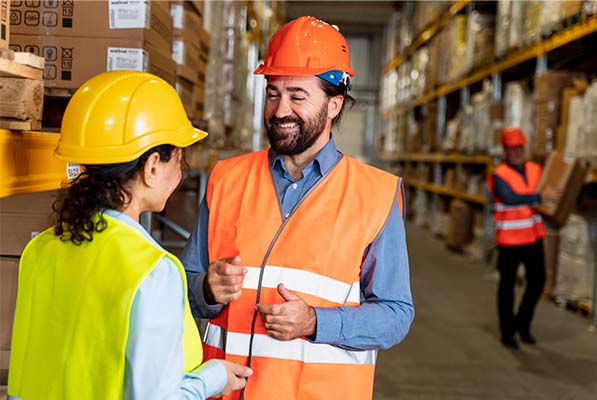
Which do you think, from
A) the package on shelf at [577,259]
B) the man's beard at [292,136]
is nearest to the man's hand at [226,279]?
the man's beard at [292,136]

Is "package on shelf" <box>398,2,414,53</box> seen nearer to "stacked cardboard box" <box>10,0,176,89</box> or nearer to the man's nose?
"stacked cardboard box" <box>10,0,176,89</box>

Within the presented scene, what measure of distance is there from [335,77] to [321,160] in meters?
0.27

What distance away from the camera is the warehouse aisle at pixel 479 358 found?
4848 mm

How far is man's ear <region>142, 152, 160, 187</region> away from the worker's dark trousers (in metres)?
4.89

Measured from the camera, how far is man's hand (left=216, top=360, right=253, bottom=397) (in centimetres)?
172

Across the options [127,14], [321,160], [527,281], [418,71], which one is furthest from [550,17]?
[418,71]

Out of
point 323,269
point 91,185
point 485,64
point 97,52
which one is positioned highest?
point 485,64

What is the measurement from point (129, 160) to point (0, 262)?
1.24 metres

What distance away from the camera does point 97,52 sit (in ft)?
9.22

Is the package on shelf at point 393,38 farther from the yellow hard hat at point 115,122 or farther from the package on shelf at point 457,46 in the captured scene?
the yellow hard hat at point 115,122

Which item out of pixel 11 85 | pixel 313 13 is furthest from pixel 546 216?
pixel 313 13

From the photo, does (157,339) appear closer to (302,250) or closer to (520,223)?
(302,250)

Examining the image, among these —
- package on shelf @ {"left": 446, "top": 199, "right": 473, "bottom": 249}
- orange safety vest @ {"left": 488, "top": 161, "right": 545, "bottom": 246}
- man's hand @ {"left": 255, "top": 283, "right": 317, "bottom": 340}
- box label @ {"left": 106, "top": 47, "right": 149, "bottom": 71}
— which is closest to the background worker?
man's hand @ {"left": 255, "top": 283, "right": 317, "bottom": 340}

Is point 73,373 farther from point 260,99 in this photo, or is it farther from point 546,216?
point 260,99
